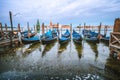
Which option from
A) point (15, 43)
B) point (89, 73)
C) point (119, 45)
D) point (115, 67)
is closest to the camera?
point (89, 73)

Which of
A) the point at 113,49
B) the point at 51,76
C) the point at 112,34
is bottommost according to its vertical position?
the point at 51,76

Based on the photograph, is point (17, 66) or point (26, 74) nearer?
point (26, 74)

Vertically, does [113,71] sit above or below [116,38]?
below

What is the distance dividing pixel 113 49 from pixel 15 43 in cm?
1250

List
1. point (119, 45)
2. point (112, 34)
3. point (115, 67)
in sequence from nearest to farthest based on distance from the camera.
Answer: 1. point (115, 67)
2. point (119, 45)
3. point (112, 34)

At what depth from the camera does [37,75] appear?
22.3 feet

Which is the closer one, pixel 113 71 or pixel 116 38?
pixel 113 71

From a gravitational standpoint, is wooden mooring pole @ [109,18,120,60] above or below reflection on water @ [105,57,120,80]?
above

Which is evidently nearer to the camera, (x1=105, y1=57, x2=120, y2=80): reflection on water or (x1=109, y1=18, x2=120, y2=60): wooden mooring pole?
(x1=105, y1=57, x2=120, y2=80): reflection on water

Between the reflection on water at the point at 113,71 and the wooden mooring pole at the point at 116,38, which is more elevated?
the wooden mooring pole at the point at 116,38

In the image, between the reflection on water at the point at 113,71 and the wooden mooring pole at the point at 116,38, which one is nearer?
the reflection on water at the point at 113,71

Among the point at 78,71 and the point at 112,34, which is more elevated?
the point at 112,34

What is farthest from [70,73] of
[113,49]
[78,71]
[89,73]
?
[113,49]

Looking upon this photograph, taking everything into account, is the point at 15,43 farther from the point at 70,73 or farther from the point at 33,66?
the point at 70,73
